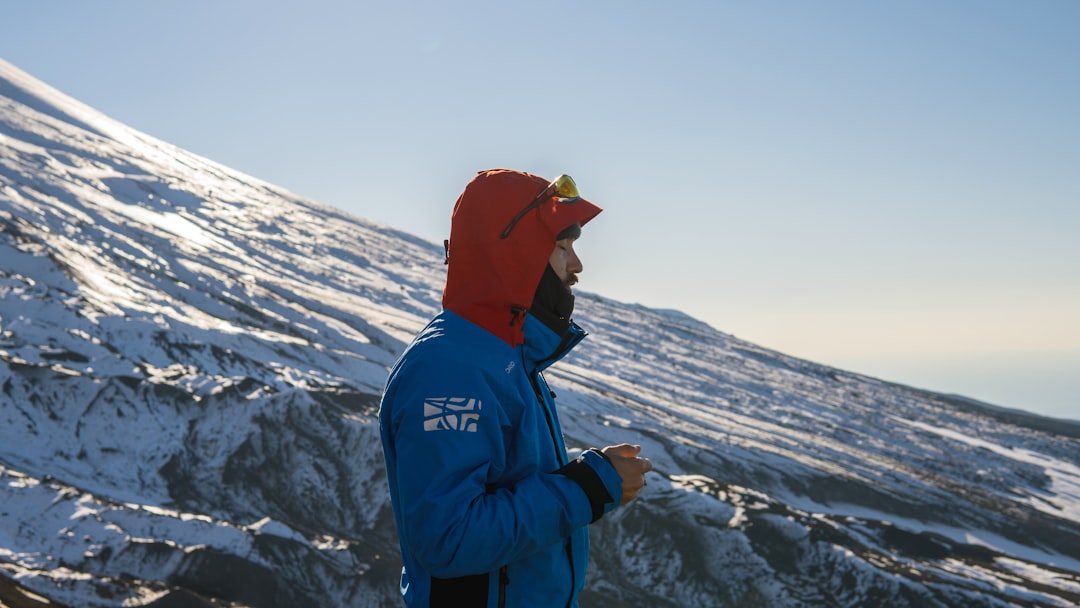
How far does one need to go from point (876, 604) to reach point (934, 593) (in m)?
1.14

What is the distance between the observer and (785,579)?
1366 centimetres

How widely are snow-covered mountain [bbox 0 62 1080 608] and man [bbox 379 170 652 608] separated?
26.4ft

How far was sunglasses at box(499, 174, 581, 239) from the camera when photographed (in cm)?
299

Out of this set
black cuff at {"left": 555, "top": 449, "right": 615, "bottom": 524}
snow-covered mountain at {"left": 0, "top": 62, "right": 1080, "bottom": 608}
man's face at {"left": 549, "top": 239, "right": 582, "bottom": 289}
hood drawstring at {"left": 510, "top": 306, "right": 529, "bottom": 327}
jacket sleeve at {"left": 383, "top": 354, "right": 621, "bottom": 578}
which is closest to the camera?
jacket sleeve at {"left": 383, "top": 354, "right": 621, "bottom": 578}

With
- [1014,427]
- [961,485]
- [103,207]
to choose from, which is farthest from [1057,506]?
[103,207]

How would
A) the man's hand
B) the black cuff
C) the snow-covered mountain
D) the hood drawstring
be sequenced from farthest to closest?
1. the snow-covered mountain
2. the hood drawstring
3. the man's hand
4. the black cuff

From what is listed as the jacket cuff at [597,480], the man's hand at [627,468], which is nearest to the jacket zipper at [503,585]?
the jacket cuff at [597,480]

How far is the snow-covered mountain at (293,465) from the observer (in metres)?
11.3

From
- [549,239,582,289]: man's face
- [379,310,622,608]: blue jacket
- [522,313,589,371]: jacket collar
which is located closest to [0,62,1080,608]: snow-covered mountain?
[379,310,622,608]: blue jacket

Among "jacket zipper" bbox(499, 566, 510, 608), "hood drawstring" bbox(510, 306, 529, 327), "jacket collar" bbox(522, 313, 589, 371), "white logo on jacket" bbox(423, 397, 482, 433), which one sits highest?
"hood drawstring" bbox(510, 306, 529, 327)

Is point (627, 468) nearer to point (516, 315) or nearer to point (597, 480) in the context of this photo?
point (597, 480)

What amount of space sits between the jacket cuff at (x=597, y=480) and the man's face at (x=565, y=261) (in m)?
0.76

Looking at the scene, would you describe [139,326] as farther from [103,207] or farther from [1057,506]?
[1057,506]

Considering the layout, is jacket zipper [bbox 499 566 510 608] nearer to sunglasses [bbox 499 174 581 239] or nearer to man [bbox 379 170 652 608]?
man [bbox 379 170 652 608]
